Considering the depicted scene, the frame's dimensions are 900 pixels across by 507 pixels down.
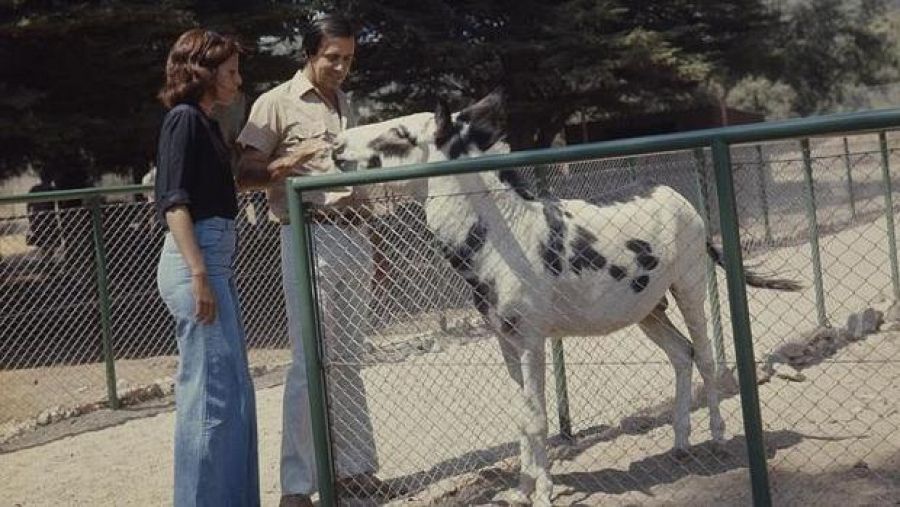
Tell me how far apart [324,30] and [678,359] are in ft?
7.97

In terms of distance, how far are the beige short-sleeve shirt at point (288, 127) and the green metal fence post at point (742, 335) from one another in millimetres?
1745

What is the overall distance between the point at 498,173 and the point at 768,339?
433cm

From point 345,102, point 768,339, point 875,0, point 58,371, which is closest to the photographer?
point 345,102

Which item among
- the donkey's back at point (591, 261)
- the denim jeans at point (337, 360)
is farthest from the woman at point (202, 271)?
the donkey's back at point (591, 261)

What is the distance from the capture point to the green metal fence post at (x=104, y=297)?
8055 mm

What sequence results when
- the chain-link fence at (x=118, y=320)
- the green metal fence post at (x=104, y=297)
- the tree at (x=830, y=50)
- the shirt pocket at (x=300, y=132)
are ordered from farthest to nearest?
the tree at (x=830, y=50) < the chain-link fence at (x=118, y=320) < the green metal fence post at (x=104, y=297) < the shirt pocket at (x=300, y=132)

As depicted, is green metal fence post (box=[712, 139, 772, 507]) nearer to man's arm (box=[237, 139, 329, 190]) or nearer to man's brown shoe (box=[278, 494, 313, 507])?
man's arm (box=[237, 139, 329, 190])

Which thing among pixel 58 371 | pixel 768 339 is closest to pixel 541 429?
pixel 768 339

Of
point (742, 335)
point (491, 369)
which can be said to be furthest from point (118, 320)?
point (742, 335)

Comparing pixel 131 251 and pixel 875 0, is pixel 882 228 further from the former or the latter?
pixel 875 0

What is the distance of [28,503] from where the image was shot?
579 centimetres

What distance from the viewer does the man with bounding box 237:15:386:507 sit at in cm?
457

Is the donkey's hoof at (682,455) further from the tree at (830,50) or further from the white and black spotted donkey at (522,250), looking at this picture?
the tree at (830,50)

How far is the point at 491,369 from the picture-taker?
721 centimetres
